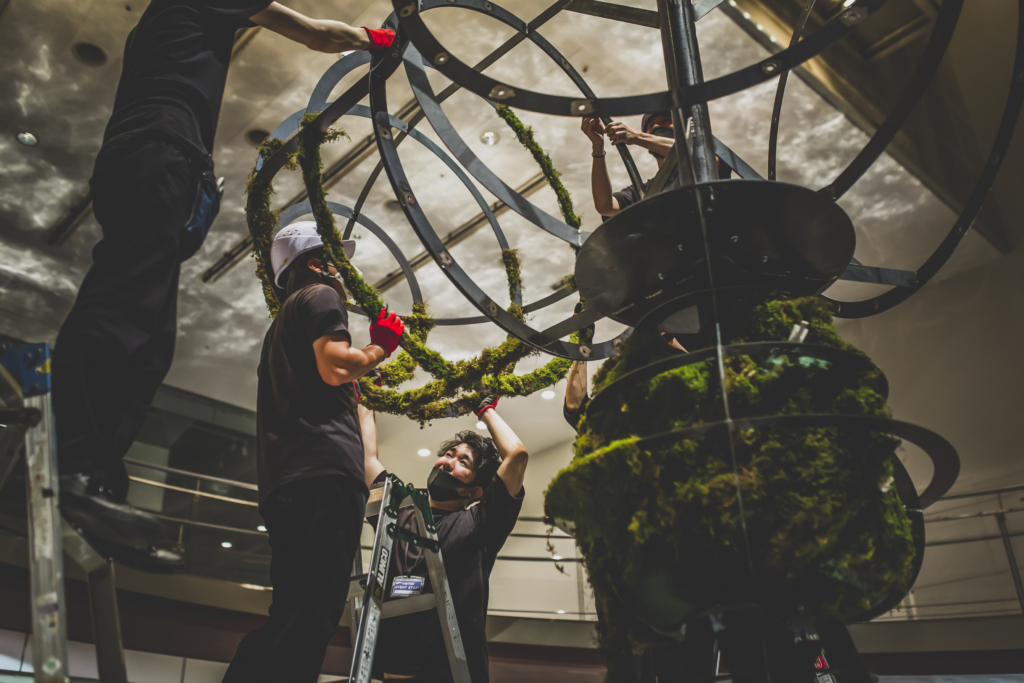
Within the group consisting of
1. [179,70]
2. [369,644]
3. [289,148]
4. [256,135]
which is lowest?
[369,644]

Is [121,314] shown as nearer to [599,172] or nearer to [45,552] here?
[45,552]

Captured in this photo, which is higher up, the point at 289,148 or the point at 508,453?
the point at 289,148

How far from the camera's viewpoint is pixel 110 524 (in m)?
1.22

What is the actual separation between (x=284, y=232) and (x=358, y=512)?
1.12m

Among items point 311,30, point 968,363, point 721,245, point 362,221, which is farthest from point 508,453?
point 968,363

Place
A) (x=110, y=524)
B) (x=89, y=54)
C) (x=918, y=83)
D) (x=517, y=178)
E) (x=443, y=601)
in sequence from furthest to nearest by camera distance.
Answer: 1. (x=517, y=178)
2. (x=89, y=54)
3. (x=443, y=601)
4. (x=918, y=83)
5. (x=110, y=524)

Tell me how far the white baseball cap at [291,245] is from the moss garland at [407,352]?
72 mm

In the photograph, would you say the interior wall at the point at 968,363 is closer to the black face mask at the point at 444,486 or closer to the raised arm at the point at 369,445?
the black face mask at the point at 444,486

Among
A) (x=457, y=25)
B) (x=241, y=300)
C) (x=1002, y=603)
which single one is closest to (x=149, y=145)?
(x=457, y=25)

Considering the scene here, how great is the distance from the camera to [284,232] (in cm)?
251

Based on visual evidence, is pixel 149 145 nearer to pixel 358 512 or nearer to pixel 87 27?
pixel 358 512

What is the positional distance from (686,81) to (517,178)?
517 cm

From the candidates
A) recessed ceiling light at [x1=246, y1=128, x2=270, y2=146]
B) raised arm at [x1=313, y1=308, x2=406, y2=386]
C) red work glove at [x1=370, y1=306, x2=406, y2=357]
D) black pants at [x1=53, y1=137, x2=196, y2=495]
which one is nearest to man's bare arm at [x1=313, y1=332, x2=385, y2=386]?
raised arm at [x1=313, y1=308, x2=406, y2=386]

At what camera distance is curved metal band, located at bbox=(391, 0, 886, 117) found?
1355 mm
